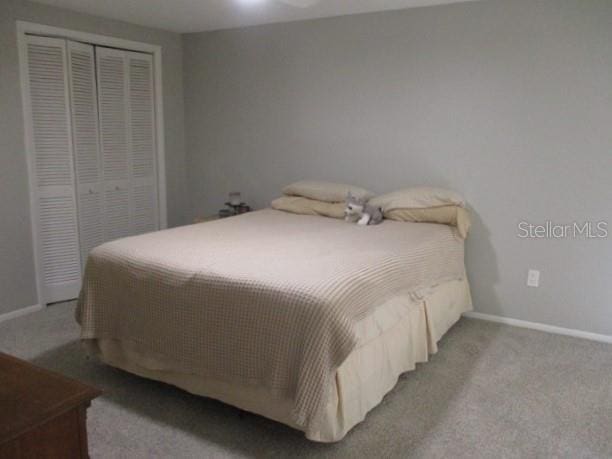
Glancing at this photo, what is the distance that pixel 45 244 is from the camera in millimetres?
3682

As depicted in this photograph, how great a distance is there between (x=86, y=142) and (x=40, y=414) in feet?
10.6

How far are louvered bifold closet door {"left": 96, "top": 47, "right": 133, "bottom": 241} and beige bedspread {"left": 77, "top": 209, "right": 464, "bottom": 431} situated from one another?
1352 millimetres

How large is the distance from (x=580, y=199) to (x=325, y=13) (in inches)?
84.0

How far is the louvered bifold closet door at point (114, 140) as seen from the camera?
396 centimetres

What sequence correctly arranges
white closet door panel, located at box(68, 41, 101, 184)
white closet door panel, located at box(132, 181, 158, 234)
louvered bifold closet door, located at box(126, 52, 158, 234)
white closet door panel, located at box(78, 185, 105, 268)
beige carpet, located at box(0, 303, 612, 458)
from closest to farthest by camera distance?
beige carpet, located at box(0, 303, 612, 458), white closet door panel, located at box(68, 41, 101, 184), white closet door panel, located at box(78, 185, 105, 268), louvered bifold closet door, located at box(126, 52, 158, 234), white closet door panel, located at box(132, 181, 158, 234)

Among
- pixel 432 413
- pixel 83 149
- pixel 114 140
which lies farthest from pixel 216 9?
pixel 432 413

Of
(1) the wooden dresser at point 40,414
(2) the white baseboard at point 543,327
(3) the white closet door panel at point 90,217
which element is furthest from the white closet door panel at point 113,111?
(1) the wooden dresser at point 40,414

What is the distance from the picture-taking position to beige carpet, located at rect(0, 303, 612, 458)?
2.11m

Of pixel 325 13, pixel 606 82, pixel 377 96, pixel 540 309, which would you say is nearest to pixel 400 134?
pixel 377 96

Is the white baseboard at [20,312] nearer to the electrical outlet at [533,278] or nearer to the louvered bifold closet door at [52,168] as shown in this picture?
the louvered bifold closet door at [52,168]

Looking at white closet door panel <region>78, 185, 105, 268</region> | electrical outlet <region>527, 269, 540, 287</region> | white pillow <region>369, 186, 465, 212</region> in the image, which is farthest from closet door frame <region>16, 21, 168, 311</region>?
electrical outlet <region>527, 269, 540, 287</region>

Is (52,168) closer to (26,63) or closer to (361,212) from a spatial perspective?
(26,63)

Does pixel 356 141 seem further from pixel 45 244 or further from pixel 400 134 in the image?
pixel 45 244

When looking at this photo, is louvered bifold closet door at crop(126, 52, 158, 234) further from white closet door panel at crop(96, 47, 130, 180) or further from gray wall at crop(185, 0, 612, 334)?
gray wall at crop(185, 0, 612, 334)
